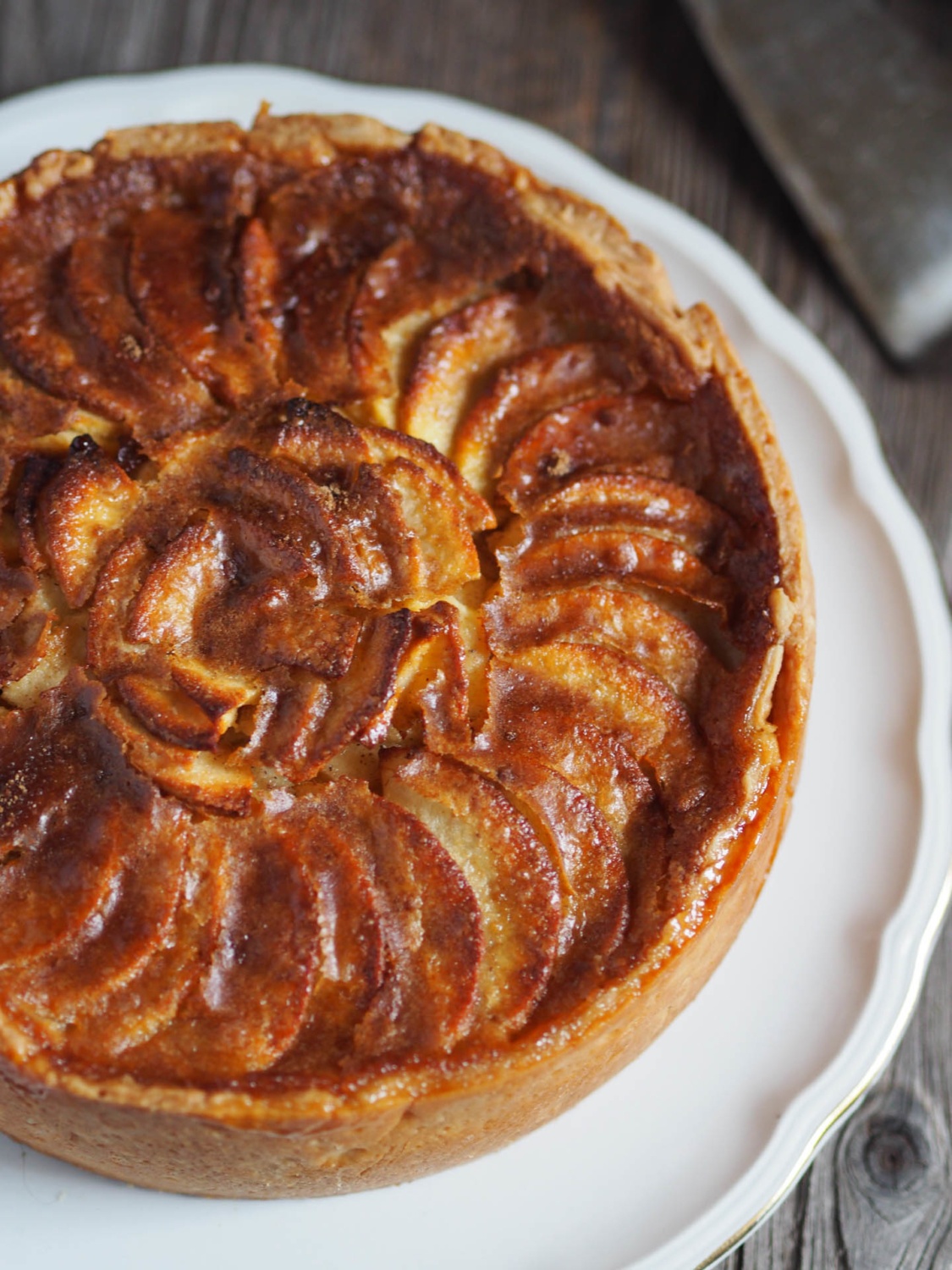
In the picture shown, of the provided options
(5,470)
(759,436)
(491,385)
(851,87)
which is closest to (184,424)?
(5,470)

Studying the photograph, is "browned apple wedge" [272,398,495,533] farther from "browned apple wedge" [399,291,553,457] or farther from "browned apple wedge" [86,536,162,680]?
"browned apple wedge" [86,536,162,680]

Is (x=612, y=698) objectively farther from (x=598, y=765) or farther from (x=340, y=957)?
(x=340, y=957)

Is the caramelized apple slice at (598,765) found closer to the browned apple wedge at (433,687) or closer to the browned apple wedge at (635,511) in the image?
the browned apple wedge at (433,687)

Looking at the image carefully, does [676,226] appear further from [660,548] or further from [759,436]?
[660,548]

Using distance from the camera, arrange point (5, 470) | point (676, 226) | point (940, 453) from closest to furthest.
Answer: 1. point (5, 470)
2. point (676, 226)
3. point (940, 453)

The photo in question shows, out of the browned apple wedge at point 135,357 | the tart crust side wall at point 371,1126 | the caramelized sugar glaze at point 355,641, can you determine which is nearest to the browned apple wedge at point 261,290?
the caramelized sugar glaze at point 355,641

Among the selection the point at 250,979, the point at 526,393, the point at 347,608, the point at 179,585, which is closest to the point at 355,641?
the point at 347,608
